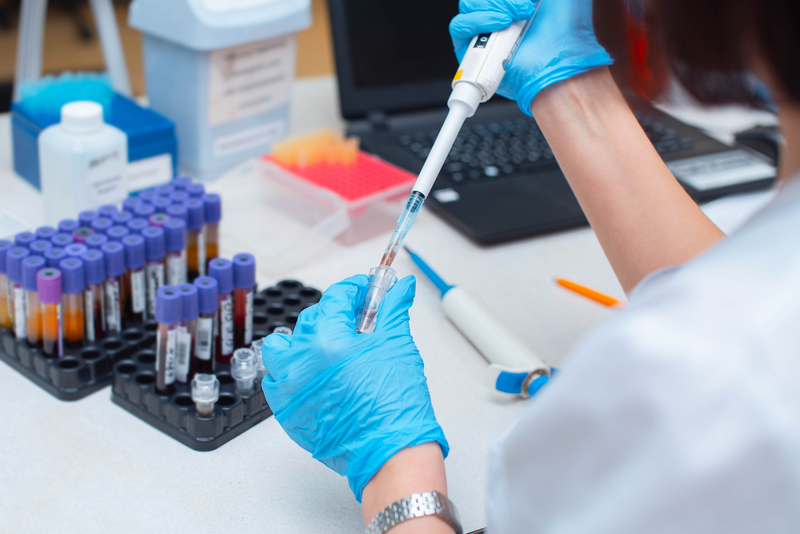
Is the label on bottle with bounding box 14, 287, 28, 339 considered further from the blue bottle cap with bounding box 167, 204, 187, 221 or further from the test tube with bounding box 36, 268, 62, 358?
the blue bottle cap with bounding box 167, 204, 187, 221

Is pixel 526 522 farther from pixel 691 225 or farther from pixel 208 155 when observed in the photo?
pixel 208 155

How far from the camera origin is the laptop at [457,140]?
102 cm

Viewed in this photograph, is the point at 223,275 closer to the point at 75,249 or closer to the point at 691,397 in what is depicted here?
the point at 75,249

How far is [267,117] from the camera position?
1131 mm

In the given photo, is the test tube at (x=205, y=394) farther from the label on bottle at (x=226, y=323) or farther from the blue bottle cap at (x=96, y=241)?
the blue bottle cap at (x=96, y=241)

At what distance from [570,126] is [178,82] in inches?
24.2

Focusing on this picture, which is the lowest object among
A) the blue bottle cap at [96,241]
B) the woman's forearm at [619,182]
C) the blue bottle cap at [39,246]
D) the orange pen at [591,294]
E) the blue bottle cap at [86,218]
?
the orange pen at [591,294]

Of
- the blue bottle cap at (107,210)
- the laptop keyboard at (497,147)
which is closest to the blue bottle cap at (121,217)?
the blue bottle cap at (107,210)

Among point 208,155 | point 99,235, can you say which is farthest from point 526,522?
point 208,155

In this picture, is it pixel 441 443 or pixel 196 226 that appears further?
pixel 196 226

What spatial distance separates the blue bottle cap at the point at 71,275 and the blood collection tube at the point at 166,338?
9cm

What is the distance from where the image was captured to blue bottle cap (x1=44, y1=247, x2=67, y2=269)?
2.25 ft

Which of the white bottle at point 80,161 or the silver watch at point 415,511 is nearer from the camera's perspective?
the silver watch at point 415,511

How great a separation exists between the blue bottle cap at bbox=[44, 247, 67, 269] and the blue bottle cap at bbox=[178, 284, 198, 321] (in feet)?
0.44
